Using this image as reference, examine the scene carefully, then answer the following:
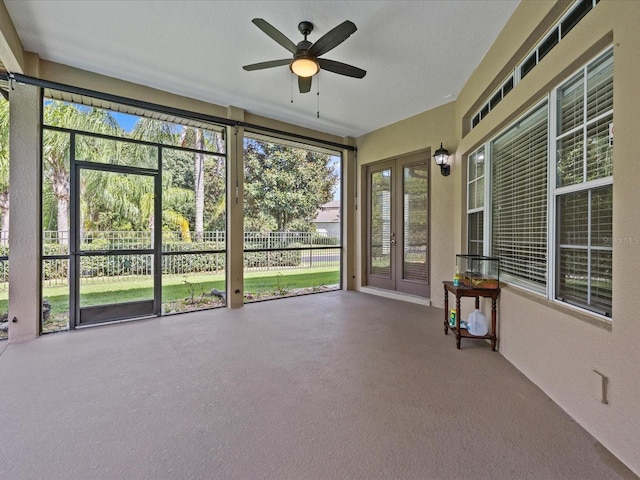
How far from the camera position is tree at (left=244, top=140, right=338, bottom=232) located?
9156mm

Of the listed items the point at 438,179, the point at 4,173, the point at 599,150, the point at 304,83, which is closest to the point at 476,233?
the point at 438,179

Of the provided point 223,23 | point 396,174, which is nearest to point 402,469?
point 223,23

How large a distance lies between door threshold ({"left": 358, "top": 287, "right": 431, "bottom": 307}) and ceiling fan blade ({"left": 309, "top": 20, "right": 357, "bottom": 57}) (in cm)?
405

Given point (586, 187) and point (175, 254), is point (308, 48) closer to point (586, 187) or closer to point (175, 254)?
point (586, 187)

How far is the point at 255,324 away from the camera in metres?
4.06

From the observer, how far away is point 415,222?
545 centimetres

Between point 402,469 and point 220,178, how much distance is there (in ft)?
15.8

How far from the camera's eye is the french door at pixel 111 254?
385cm

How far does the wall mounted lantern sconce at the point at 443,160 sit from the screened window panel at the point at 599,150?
8.63ft

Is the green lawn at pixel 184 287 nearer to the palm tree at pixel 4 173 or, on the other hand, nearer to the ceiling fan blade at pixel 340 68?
the palm tree at pixel 4 173

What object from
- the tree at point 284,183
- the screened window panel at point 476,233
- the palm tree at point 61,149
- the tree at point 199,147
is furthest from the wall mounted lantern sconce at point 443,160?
the palm tree at point 61,149

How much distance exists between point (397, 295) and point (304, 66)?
13.6ft

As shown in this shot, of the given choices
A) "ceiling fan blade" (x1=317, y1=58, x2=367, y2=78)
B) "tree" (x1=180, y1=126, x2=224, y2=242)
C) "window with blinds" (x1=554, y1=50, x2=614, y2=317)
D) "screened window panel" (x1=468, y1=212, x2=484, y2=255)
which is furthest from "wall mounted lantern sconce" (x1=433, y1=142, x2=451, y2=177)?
"tree" (x1=180, y1=126, x2=224, y2=242)

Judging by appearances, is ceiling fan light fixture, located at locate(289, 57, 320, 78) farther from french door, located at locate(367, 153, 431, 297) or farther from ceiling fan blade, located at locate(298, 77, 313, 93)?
french door, located at locate(367, 153, 431, 297)
